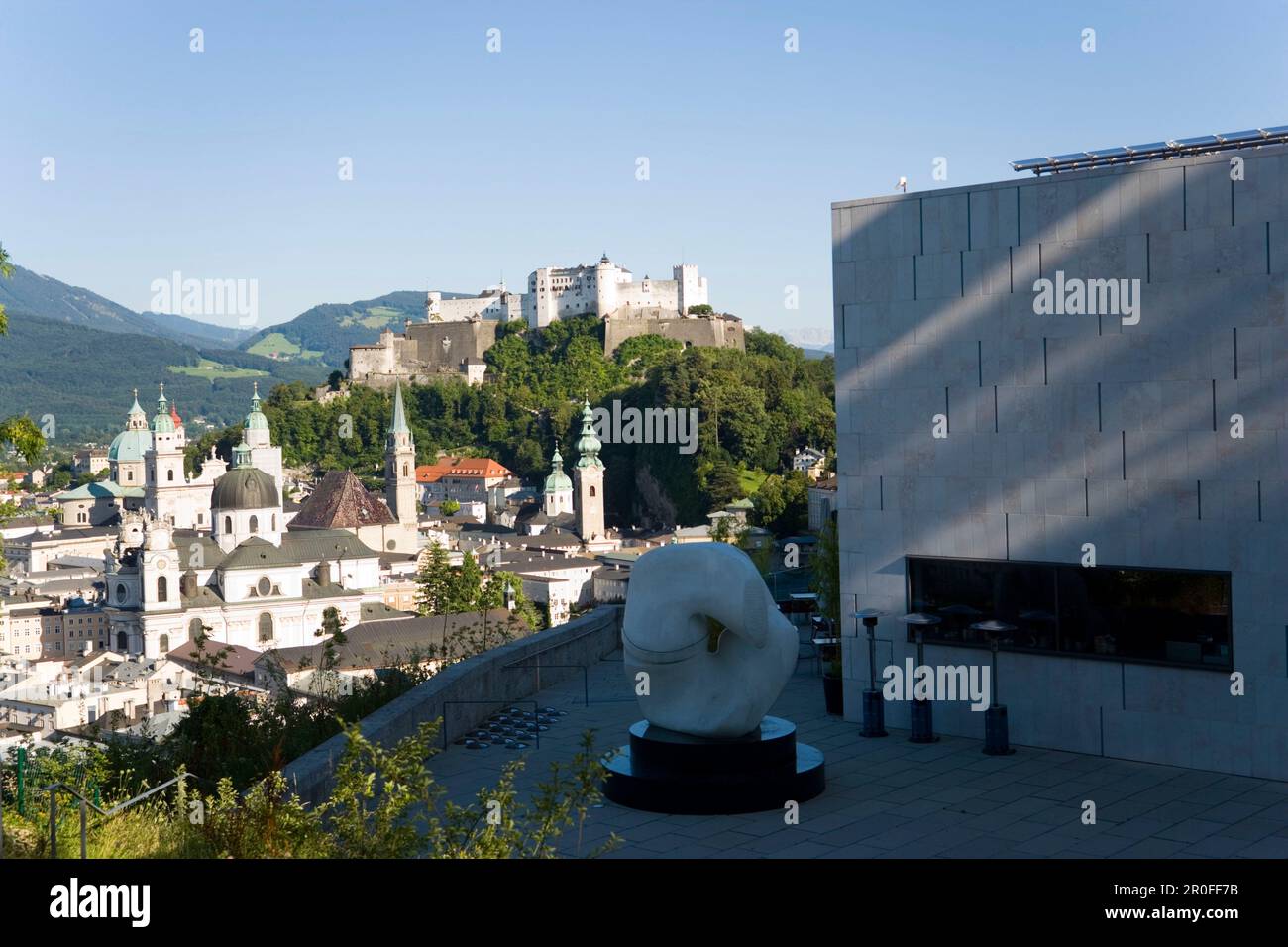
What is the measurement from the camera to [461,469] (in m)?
153

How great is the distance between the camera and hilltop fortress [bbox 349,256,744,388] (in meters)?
151

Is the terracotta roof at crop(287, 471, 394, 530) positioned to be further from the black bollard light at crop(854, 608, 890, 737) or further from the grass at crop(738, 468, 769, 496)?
the black bollard light at crop(854, 608, 890, 737)

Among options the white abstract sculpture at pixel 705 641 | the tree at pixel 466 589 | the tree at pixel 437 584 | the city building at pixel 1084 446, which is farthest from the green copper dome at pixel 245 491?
the white abstract sculpture at pixel 705 641

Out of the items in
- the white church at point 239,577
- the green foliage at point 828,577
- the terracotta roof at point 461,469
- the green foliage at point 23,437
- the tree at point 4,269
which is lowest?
the white church at point 239,577

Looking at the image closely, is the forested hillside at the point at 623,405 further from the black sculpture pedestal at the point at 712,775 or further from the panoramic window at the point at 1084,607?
the black sculpture pedestal at the point at 712,775

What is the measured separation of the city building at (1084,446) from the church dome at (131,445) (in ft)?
528

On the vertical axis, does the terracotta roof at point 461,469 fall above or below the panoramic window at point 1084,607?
above

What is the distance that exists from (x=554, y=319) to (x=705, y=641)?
14659 cm

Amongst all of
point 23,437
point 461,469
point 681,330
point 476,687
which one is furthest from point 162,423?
point 23,437

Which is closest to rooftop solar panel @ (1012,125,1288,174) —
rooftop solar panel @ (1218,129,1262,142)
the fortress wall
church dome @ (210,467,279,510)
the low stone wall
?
rooftop solar panel @ (1218,129,1262,142)

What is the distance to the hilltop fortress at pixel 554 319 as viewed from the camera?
495 ft

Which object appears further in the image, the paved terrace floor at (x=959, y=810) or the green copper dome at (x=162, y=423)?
the green copper dome at (x=162, y=423)

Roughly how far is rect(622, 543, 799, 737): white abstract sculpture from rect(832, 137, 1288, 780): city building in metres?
3.32
